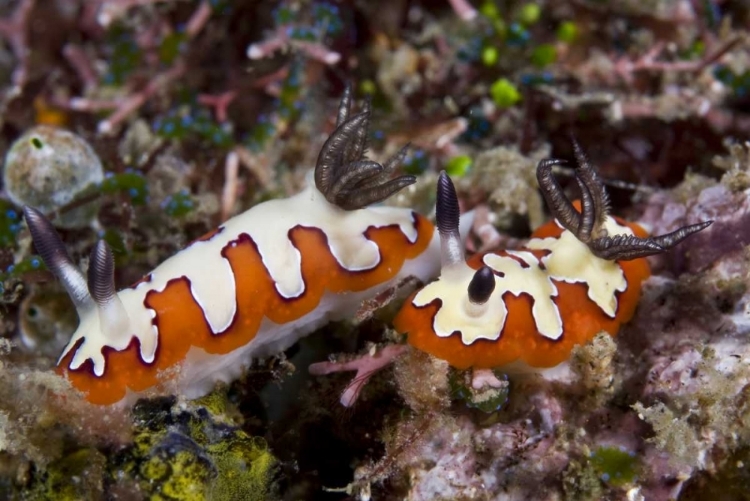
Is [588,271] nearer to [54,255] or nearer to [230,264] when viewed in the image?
[230,264]

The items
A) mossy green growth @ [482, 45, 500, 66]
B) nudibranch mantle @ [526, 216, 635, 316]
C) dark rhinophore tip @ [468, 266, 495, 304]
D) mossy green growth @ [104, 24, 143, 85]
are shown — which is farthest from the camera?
mossy green growth @ [104, 24, 143, 85]

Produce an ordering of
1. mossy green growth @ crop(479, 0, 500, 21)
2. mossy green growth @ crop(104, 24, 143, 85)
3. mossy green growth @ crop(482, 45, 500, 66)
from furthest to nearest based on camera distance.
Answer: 1. mossy green growth @ crop(104, 24, 143, 85)
2. mossy green growth @ crop(479, 0, 500, 21)
3. mossy green growth @ crop(482, 45, 500, 66)

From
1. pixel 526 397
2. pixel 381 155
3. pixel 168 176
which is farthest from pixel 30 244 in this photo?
pixel 526 397

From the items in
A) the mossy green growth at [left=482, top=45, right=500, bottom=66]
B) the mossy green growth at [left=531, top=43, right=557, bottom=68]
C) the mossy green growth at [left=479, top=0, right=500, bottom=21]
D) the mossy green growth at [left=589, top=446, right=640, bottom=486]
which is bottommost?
the mossy green growth at [left=589, top=446, right=640, bottom=486]

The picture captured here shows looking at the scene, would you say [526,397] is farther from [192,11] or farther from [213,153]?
[192,11]

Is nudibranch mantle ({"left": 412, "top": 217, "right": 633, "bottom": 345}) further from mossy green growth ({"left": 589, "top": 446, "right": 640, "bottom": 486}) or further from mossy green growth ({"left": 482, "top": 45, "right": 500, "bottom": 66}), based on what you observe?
mossy green growth ({"left": 482, "top": 45, "right": 500, "bottom": 66})

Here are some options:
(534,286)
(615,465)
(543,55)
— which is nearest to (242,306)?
(534,286)

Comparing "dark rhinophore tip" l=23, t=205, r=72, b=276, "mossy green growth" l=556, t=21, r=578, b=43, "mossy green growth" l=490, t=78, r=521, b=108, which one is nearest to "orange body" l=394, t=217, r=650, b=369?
"dark rhinophore tip" l=23, t=205, r=72, b=276
